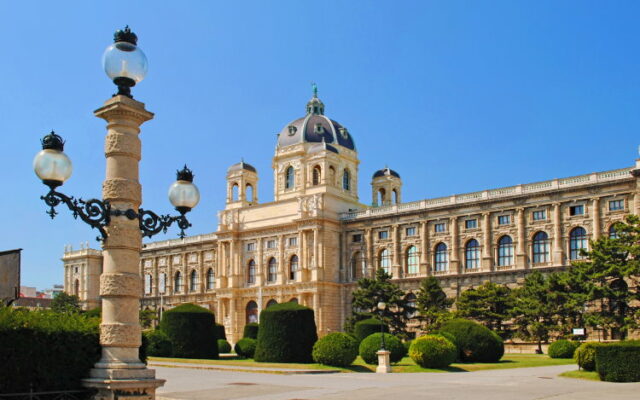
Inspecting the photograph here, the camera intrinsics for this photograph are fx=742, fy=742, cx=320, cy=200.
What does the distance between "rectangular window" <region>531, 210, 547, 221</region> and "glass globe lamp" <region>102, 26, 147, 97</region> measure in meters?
54.9

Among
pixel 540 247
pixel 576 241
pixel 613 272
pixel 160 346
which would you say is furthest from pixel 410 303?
pixel 160 346

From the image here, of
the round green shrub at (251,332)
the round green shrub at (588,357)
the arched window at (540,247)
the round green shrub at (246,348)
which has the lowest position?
the round green shrub at (246,348)

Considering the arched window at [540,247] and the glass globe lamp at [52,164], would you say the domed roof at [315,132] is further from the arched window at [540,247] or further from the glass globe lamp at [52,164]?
the glass globe lamp at [52,164]

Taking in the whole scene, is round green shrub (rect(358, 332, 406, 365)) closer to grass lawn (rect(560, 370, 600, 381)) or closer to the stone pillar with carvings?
grass lawn (rect(560, 370, 600, 381))

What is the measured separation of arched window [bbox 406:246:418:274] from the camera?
→ 7075 cm

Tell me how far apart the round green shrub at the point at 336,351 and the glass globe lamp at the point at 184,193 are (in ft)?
80.5

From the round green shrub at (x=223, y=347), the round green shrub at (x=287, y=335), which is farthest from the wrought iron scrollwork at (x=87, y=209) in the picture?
the round green shrub at (x=223, y=347)

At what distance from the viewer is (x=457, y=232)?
68.1 m

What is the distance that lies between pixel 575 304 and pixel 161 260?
58.0 metres

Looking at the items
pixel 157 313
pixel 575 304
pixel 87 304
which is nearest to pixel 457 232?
pixel 575 304

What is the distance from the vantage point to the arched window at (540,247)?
6253cm

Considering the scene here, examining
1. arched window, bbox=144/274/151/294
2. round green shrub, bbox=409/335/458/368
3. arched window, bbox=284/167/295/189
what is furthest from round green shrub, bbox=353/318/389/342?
arched window, bbox=144/274/151/294

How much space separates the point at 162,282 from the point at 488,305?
1899 inches

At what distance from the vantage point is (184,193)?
13211 mm
